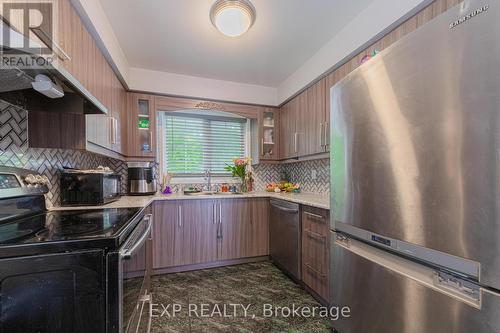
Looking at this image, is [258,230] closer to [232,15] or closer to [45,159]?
[45,159]

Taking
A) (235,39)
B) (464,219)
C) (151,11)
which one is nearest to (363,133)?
(464,219)

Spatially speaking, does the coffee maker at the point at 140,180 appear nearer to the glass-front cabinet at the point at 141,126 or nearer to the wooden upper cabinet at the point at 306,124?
the glass-front cabinet at the point at 141,126

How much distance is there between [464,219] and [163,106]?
290 cm

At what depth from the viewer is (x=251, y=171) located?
3334mm

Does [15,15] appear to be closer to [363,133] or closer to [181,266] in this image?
[363,133]

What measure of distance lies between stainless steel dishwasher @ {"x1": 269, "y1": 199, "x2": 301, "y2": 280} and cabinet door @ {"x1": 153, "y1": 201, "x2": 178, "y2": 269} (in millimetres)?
1142

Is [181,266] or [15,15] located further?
[181,266]

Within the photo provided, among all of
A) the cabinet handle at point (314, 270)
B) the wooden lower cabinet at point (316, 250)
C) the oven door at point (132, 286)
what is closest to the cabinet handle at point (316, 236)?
the wooden lower cabinet at point (316, 250)

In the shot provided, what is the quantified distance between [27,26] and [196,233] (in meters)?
2.11

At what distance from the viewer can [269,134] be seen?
3291mm

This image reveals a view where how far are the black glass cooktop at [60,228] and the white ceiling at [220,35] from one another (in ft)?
5.14

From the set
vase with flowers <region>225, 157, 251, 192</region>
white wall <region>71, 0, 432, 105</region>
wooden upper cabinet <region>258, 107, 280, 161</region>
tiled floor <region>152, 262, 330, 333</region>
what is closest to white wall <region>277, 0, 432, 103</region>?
white wall <region>71, 0, 432, 105</region>

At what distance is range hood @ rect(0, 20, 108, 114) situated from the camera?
895 mm

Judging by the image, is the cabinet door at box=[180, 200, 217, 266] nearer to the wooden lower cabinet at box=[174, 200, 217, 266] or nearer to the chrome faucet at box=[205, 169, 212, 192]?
the wooden lower cabinet at box=[174, 200, 217, 266]
